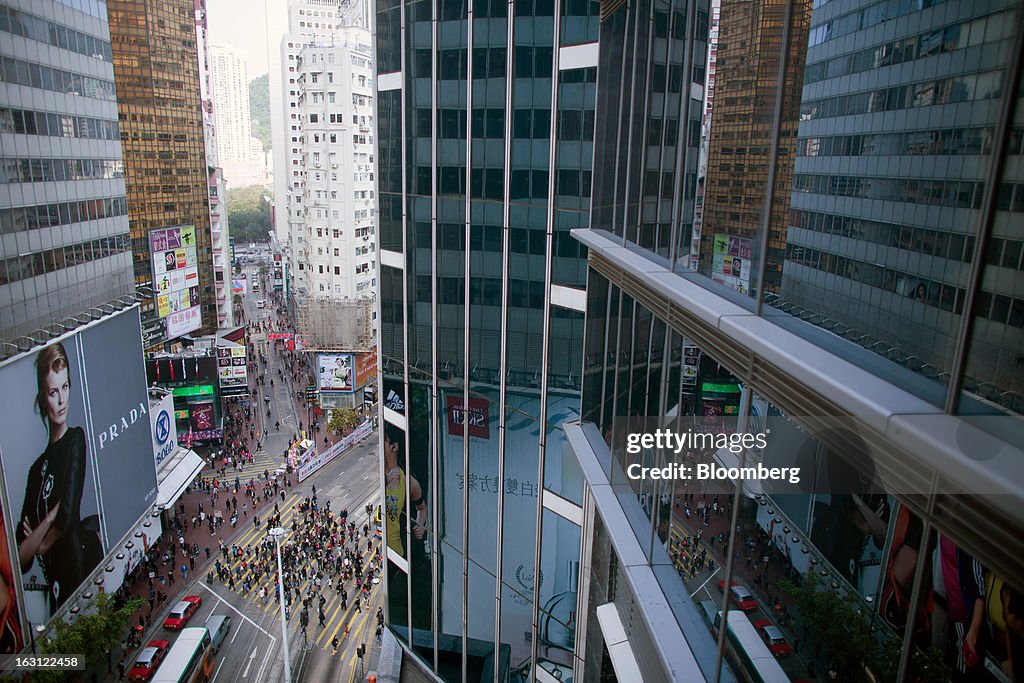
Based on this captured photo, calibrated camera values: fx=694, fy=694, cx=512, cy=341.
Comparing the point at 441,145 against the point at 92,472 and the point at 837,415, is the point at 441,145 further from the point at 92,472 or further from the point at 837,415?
the point at 92,472

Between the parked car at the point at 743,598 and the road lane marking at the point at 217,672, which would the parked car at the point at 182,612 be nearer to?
the road lane marking at the point at 217,672

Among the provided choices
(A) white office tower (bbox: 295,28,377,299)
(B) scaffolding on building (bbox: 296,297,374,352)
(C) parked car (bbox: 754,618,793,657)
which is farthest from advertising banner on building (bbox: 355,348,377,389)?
(C) parked car (bbox: 754,618,793,657)

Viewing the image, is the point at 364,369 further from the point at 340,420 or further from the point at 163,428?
the point at 163,428

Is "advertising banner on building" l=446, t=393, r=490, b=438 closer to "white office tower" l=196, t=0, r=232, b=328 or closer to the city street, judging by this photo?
the city street


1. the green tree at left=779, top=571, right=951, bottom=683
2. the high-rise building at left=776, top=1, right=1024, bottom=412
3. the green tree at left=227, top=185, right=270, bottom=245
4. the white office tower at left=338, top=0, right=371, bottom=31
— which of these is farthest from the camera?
the green tree at left=227, top=185, right=270, bottom=245

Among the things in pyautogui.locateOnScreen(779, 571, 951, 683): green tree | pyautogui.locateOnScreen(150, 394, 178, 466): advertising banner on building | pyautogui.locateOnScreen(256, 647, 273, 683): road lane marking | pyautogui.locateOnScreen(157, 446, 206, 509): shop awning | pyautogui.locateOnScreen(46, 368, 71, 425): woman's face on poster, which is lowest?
pyautogui.locateOnScreen(256, 647, 273, 683): road lane marking

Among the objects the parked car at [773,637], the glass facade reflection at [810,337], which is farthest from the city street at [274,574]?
the parked car at [773,637]

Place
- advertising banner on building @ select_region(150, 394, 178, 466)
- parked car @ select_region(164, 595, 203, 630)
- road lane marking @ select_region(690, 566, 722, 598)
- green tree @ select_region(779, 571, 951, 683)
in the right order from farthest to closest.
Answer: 1. advertising banner on building @ select_region(150, 394, 178, 466)
2. parked car @ select_region(164, 595, 203, 630)
3. road lane marking @ select_region(690, 566, 722, 598)
4. green tree @ select_region(779, 571, 951, 683)
